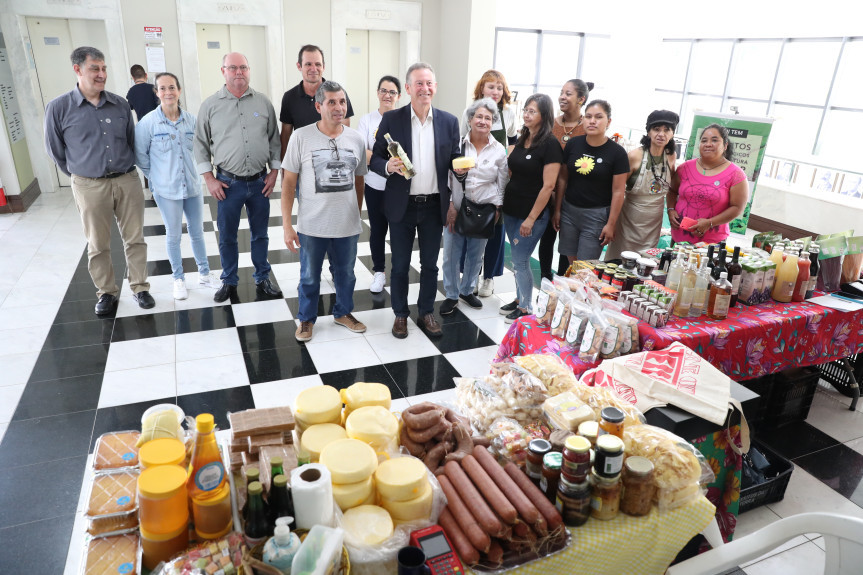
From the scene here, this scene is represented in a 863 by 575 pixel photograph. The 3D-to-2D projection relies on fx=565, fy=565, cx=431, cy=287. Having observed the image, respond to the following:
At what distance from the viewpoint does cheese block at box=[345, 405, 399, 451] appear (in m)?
1.61

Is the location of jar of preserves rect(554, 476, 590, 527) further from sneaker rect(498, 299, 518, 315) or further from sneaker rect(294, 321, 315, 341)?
sneaker rect(498, 299, 518, 315)

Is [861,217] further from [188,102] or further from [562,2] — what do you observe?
[188,102]

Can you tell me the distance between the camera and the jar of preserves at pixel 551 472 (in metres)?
1.53

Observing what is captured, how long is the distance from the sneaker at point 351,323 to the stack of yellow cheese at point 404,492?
2.55 meters

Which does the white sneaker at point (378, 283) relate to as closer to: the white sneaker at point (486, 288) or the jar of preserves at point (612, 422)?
the white sneaker at point (486, 288)

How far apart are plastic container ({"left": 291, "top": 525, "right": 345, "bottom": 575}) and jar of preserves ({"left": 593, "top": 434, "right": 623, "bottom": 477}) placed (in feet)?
2.32

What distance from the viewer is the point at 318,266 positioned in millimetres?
3727

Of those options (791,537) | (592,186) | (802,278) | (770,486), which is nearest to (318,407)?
(791,537)

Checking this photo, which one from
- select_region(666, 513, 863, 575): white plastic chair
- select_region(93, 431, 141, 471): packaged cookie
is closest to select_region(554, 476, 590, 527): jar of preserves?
select_region(666, 513, 863, 575): white plastic chair

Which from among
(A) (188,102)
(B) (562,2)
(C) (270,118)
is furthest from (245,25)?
(B) (562,2)

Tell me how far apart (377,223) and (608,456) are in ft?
10.8

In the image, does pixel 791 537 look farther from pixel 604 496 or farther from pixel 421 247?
pixel 421 247

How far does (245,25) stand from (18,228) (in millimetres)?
4090

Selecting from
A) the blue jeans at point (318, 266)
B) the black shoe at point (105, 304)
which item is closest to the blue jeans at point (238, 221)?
the blue jeans at point (318, 266)
